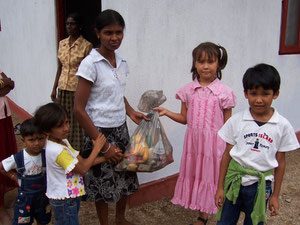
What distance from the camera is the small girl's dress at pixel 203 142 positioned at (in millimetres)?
2742

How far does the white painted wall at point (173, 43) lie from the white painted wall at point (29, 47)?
0.01 meters

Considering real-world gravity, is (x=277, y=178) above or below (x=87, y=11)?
below

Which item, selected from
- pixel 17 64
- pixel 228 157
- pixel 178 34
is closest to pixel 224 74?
pixel 178 34

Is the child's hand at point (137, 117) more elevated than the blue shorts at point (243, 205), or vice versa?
the child's hand at point (137, 117)

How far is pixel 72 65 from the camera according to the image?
3.98 m

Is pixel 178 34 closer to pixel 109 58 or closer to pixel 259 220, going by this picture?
pixel 109 58

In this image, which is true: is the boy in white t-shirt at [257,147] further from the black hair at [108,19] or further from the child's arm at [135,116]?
the black hair at [108,19]

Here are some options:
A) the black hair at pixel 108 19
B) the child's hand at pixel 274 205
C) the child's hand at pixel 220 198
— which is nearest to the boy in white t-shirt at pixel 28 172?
the black hair at pixel 108 19

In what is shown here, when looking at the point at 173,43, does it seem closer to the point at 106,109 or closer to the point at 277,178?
the point at 106,109

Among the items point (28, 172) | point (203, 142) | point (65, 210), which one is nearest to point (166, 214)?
point (203, 142)

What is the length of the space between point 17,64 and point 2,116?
3551 mm

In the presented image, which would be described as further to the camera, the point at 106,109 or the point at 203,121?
the point at 203,121

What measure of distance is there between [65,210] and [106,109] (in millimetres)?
711

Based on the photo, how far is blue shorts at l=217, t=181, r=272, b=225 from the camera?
7.29 ft
